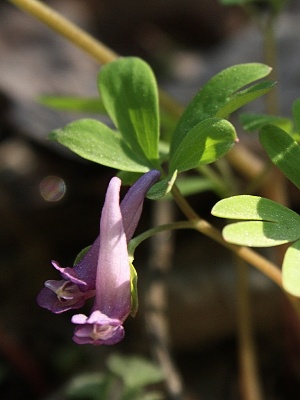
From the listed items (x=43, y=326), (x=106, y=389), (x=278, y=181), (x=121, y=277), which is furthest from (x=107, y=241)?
(x=43, y=326)

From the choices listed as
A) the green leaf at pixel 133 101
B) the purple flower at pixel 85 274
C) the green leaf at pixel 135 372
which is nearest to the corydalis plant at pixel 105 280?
the purple flower at pixel 85 274

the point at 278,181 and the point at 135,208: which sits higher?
the point at 135,208

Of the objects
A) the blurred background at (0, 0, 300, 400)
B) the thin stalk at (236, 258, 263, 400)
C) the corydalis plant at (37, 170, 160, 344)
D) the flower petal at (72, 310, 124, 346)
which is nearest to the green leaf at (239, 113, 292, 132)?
the corydalis plant at (37, 170, 160, 344)

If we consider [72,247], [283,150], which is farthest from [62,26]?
[72,247]

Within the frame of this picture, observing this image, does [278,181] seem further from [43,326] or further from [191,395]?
[43,326]

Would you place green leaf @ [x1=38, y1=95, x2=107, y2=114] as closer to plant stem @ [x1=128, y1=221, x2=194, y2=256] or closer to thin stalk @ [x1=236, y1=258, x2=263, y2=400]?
thin stalk @ [x1=236, y1=258, x2=263, y2=400]

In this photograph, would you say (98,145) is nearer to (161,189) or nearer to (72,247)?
(161,189)
